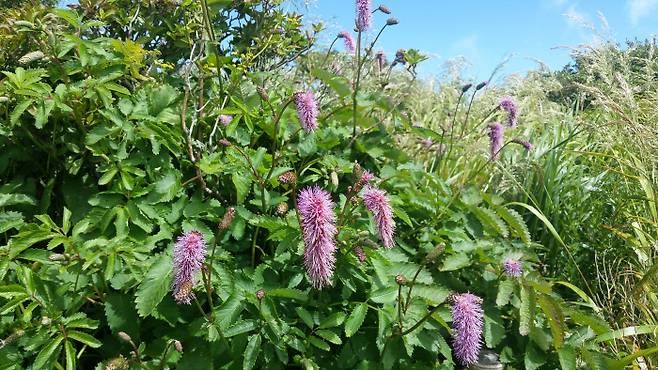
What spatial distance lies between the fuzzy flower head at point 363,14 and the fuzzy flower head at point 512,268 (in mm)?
1015

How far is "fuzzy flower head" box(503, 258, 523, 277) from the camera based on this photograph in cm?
223

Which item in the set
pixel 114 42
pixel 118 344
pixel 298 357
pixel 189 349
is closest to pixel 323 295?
pixel 298 357

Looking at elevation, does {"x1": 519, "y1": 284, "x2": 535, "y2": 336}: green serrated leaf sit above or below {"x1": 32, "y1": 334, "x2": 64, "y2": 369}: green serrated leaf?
above

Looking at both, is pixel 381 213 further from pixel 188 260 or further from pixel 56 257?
pixel 56 257

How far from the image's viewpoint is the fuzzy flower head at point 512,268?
2.23m

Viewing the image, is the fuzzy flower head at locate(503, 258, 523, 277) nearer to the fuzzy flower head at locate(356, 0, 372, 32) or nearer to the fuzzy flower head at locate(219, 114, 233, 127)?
the fuzzy flower head at locate(356, 0, 372, 32)

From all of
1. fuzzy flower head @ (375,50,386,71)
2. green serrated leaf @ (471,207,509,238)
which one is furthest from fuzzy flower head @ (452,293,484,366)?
fuzzy flower head @ (375,50,386,71)

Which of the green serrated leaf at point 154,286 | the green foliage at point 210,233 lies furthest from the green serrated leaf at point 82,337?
the green serrated leaf at point 154,286

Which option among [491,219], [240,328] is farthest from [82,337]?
[491,219]

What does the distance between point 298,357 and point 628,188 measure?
2.53 m

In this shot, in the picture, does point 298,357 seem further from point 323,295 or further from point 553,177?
point 553,177

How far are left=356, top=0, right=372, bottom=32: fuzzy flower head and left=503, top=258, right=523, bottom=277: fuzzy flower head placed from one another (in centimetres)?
102

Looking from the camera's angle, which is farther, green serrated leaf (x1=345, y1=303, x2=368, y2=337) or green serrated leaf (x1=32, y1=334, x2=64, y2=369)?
green serrated leaf (x1=345, y1=303, x2=368, y2=337)

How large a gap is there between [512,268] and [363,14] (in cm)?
108
